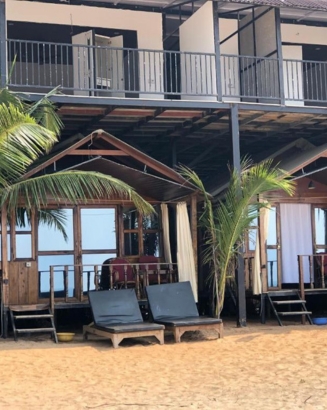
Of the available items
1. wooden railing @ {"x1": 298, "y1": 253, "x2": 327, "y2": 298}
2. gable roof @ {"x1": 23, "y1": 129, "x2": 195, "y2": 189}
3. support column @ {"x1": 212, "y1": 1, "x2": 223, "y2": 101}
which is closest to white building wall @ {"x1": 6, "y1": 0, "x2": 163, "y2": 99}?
support column @ {"x1": 212, "y1": 1, "x2": 223, "y2": 101}

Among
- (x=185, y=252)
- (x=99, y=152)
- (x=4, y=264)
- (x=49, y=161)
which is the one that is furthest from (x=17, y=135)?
(x=185, y=252)

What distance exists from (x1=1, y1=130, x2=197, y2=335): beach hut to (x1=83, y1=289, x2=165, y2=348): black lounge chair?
2.80 ft

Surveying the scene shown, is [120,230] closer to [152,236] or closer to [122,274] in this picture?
[152,236]

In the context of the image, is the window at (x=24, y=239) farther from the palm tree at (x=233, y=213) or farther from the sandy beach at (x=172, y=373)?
the palm tree at (x=233, y=213)

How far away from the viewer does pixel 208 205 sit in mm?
13305

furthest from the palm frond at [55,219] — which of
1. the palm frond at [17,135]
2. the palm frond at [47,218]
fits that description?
the palm frond at [17,135]

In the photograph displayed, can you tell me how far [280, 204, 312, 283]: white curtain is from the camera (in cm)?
1532

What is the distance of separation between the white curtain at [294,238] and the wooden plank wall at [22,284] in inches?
190

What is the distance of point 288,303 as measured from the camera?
1380 centimetres

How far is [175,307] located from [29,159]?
11.0 feet

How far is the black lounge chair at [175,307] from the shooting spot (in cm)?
1209

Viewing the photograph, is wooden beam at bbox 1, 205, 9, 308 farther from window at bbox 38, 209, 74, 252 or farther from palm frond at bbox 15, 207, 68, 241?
window at bbox 38, 209, 74, 252

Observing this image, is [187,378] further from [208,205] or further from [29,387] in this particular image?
[208,205]

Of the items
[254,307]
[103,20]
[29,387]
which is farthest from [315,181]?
[29,387]
